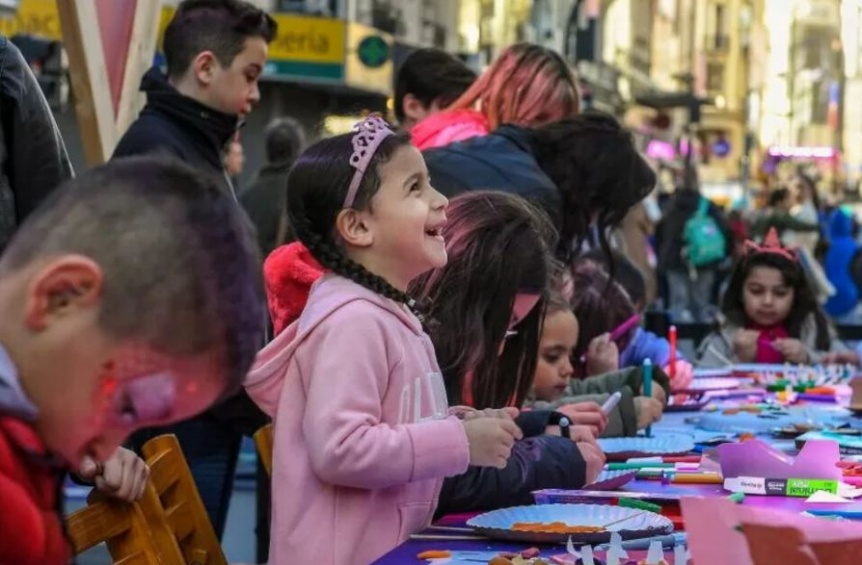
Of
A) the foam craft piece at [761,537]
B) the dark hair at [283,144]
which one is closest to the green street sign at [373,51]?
the dark hair at [283,144]

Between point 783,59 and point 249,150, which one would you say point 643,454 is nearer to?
point 249,150

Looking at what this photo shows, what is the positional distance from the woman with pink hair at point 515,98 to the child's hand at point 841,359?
6.92 ft

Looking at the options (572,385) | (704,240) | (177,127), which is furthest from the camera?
(704,240)

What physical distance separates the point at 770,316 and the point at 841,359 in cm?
48

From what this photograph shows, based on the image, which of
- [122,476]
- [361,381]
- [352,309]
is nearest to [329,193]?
[352,309]

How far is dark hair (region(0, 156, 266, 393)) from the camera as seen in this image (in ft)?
4.89

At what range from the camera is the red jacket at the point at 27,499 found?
153cm

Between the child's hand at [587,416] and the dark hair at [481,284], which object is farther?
the child's hand at [587,416]

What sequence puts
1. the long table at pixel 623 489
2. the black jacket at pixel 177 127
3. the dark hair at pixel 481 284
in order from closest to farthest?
the long table at pixel 623 489, the dark hair at pixel 481 284, the black jacket at pixel 177 127

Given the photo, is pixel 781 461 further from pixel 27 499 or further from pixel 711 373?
pixel 711 373

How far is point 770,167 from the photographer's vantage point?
56938 millimetres

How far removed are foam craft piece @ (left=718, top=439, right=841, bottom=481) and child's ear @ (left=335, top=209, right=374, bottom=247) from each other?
83 centimetres

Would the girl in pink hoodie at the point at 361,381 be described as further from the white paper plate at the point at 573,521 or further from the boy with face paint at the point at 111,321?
the boy with face paint at the point at 111,321

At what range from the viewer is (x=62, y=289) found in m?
1.49
